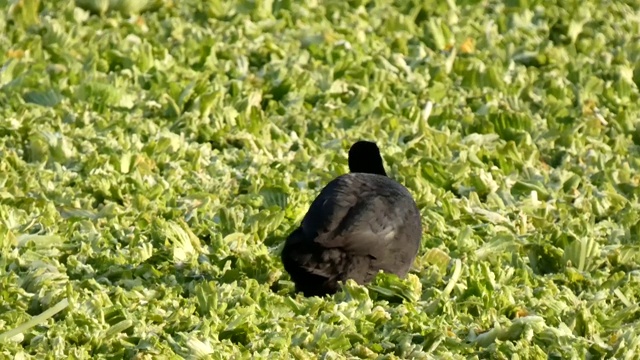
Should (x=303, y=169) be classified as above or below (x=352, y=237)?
below

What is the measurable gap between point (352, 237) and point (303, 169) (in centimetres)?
236

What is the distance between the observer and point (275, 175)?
885 cm

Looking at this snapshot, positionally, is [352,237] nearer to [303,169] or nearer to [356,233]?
[356,233]

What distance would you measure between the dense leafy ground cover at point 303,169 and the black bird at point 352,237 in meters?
0.13

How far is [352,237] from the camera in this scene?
6.77m

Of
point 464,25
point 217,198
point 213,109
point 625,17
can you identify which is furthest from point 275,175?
point 625,17

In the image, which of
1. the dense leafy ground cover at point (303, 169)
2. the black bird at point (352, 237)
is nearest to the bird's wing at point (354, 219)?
the black bird at point (352, 237)

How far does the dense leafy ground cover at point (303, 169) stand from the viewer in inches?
252

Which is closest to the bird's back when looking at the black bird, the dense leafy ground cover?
the black bird

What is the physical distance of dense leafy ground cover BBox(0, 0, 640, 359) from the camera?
6.41m

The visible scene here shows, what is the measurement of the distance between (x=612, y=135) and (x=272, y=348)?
15.3ft

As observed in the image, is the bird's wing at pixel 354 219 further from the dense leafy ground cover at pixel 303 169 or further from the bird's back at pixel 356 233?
the dense leafy ground cover at pixel 303 169

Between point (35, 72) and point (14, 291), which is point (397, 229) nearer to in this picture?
point (14, 291)

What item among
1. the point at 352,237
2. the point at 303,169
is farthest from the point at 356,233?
the point at 303,169
